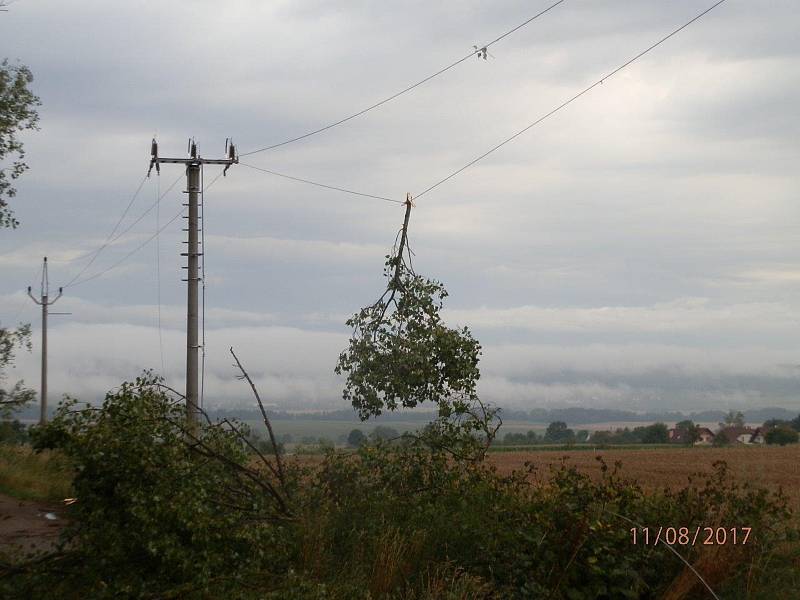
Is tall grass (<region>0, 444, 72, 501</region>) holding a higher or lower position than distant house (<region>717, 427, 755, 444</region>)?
higher

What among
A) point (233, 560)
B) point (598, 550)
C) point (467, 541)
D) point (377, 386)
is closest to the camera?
point (233, 560)

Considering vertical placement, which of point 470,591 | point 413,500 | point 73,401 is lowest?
point 470,591

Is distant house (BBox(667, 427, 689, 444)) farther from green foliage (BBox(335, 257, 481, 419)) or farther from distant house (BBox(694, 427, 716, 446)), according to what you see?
green foliage (BBox(335, 257, 481, 419))

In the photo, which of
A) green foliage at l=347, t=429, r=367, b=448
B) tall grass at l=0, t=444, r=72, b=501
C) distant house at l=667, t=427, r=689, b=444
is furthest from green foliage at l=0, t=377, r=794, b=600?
distant house at l=667, t=427, r=689, b=444

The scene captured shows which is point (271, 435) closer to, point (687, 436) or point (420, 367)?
point (420, 367)

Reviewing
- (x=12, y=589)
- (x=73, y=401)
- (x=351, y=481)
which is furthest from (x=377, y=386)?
(x=12, y=589)

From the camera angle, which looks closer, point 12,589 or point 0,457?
point 12,589

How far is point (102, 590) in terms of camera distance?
7.52 metres

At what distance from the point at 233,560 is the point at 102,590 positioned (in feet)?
3.94

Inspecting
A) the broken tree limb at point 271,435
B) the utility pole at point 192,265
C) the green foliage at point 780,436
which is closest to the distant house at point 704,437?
the green foliage at point 780,436

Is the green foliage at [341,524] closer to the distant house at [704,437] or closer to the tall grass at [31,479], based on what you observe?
the tall grass at [31,479]

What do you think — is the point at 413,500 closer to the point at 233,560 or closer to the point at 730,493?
the point at 233,560
